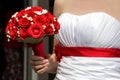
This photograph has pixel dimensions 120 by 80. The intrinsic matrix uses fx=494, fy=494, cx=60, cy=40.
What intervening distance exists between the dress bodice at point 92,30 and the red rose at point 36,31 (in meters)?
0.21

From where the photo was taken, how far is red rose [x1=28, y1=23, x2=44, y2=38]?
290 cm

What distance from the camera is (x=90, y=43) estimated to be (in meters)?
3.02

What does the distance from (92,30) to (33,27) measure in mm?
360

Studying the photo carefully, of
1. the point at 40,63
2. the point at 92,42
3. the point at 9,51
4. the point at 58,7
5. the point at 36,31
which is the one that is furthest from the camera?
the point at 9,51

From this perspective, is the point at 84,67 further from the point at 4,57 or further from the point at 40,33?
the point at 4,57

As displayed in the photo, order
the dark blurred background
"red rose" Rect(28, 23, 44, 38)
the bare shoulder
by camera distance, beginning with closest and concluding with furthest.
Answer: "red rose" Rect(28, 23, 44, 38)
the bare shoulder
the dark blurred background

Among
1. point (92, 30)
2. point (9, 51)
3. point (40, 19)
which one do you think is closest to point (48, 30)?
point (40, 19)

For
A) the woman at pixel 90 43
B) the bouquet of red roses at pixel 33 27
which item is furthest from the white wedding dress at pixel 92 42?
the bouquet of red roses at pixel 33 27

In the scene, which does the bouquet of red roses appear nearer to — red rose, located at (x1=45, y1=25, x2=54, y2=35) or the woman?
red rose, located at (x1=45, y1=25, x2=54, y2=35)

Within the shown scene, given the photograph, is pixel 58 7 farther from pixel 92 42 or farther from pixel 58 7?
pixel 92 42

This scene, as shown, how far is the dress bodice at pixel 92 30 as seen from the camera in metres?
2.99

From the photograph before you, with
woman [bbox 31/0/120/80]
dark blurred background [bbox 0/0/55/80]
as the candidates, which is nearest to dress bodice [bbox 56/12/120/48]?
woman [bbox 31/0/120/80]

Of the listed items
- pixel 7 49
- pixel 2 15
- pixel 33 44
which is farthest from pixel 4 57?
pixel 33 44

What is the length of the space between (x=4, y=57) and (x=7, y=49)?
12 cm
